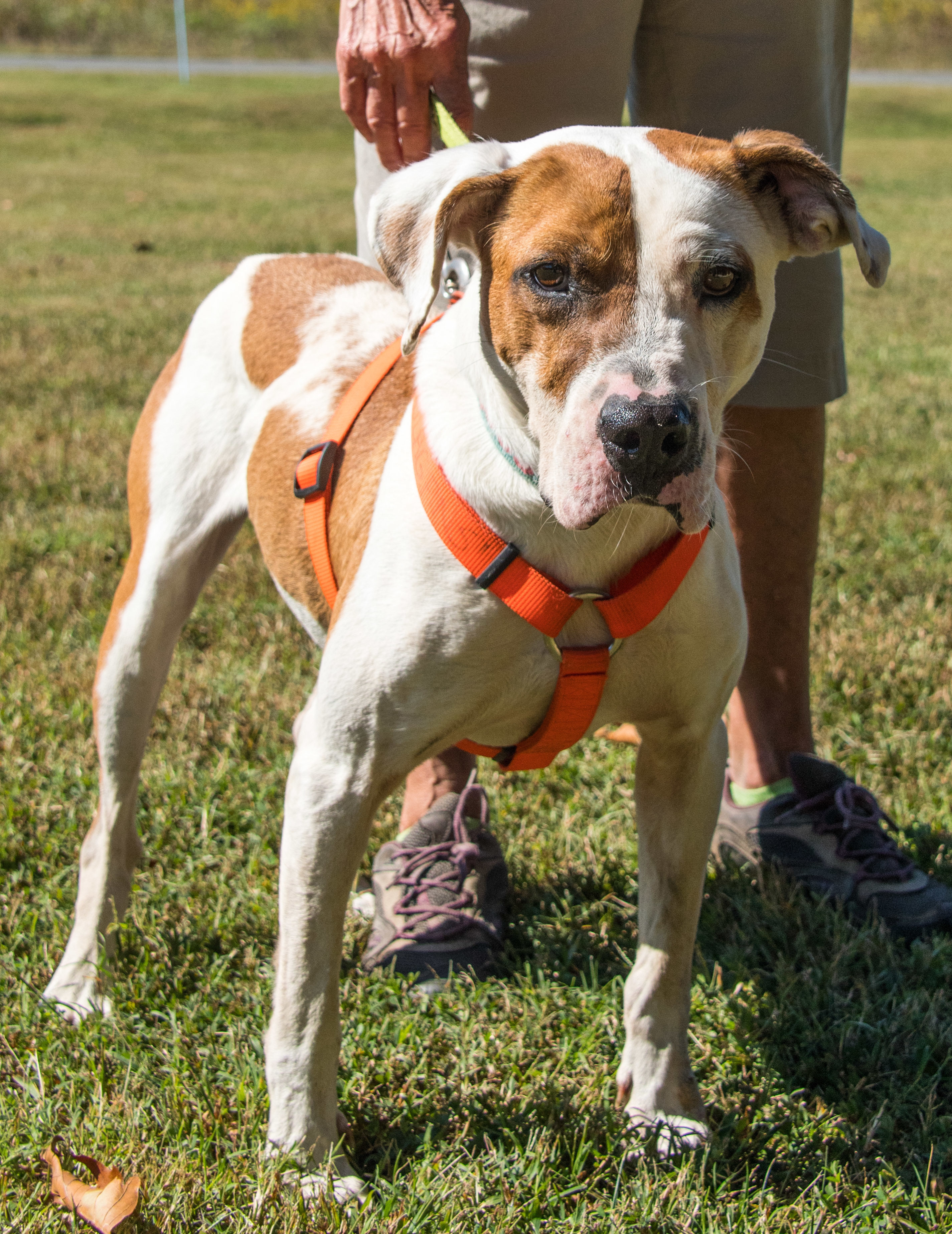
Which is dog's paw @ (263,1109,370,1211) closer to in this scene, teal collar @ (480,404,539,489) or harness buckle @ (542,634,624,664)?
harness buckle @ (542,634,624,664)

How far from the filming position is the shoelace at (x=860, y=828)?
2.83 m

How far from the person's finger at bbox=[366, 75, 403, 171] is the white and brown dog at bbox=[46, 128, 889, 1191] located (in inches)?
17.9

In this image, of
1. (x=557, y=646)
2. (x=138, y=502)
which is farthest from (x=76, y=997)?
(x=557, y=646)

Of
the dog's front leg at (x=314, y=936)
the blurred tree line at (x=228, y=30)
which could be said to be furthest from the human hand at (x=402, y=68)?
the blurred tree line at (x=228, y=30)

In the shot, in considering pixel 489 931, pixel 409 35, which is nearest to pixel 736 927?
pixel 489 931

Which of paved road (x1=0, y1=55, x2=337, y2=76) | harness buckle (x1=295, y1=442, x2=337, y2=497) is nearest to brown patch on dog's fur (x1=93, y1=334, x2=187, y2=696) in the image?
harness buckle (x1=295, y1=442, x2=337, y2=497)

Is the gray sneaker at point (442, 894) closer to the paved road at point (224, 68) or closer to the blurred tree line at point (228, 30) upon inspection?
the paved road at point (224, 68)

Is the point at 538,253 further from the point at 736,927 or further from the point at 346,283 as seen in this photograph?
the point at 736,927

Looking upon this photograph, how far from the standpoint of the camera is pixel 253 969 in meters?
2.60

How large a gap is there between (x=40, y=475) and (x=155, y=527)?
2903mm

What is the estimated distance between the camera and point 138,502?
109 inches

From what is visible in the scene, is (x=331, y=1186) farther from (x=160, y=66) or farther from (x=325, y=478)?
(x=160, y=66)

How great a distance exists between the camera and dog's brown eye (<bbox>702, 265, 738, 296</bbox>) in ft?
6.10

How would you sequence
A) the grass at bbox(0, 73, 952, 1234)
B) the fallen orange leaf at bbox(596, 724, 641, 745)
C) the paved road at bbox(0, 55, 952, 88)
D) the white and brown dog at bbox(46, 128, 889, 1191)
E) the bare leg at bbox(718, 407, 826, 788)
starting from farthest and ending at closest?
the paved road at bbox(0, 55, 952, 88), the fallen orange leaf at bbox(596, 724, 641, 745), the bare leg at bbox(718, 407, 826, 788), the grass at bbox(0, 73, 952, 1234), the white and brown dog at bbox(46, 128, 889, 1191)
